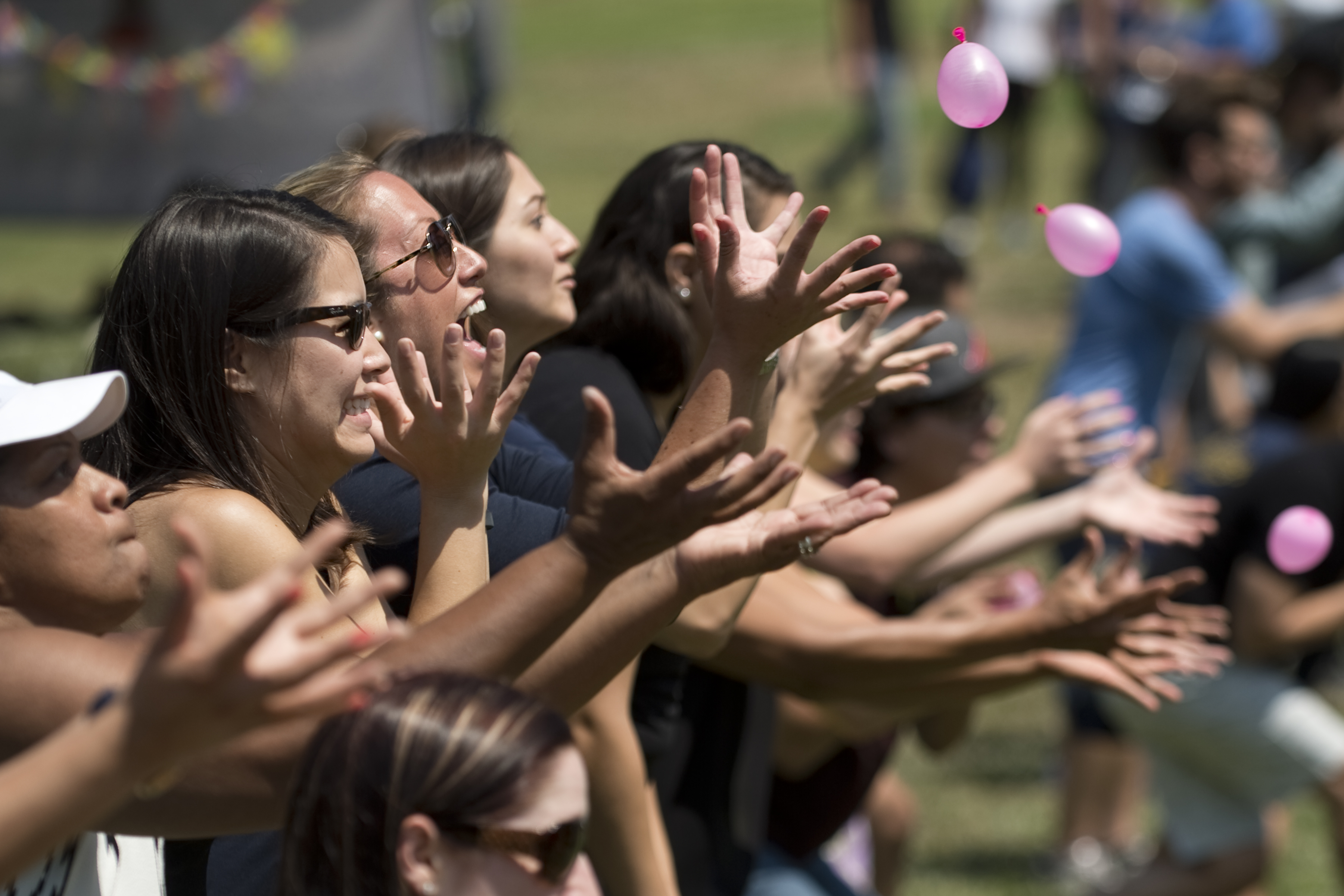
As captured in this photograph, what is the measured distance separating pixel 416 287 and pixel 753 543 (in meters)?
0.76

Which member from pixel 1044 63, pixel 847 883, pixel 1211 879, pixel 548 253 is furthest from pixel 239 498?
pixel 1044 63

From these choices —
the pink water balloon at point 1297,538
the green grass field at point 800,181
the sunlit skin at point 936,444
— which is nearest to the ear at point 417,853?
the green grass field at point 800,181

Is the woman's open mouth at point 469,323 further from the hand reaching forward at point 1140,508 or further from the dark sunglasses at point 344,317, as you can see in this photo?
the hand reaching forward at point 1140,508

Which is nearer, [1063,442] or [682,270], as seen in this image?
[682,270]

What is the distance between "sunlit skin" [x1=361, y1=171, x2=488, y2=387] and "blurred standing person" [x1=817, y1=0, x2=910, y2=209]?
1091 centimetres

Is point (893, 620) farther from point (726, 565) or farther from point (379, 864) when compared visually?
point (379, 864)

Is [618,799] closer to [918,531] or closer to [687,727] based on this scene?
[687,727]

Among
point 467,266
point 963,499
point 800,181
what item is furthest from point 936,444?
point 800,181

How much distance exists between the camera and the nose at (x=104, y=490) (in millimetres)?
1658

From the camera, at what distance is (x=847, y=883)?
354 centimetres

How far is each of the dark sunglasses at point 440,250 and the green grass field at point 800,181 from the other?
1025mm

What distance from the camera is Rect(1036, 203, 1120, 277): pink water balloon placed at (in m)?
2.68

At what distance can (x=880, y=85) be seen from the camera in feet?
44.7

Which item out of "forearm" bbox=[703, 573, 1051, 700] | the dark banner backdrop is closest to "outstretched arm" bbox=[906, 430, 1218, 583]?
"forearm" bbox=[703, 573, 1051, 700]
